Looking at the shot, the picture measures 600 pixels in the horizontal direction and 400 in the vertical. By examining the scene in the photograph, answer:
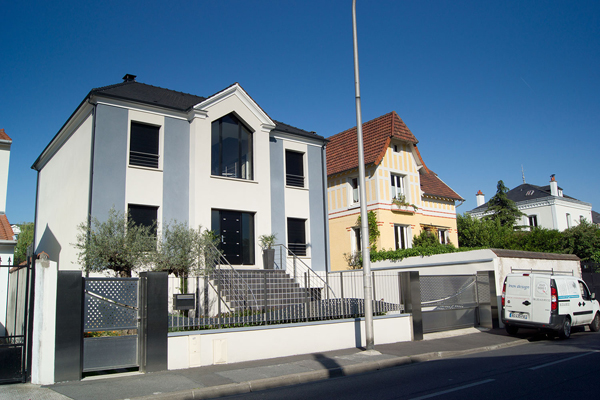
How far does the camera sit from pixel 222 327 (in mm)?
10602

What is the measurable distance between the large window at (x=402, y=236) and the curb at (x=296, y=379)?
1562 cm

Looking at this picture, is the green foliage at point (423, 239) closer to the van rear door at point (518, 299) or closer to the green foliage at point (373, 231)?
the green foliage at point (373, 231)

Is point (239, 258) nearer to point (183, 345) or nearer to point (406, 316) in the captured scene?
point (406, 316)

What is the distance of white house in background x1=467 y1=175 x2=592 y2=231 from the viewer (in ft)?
159

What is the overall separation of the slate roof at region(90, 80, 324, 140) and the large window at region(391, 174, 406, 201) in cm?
879

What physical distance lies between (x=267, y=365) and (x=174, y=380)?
87.0 inches

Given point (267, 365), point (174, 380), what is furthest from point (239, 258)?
point (174, 380)

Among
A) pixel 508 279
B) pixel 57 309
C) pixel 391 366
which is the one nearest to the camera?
pixel 57 309

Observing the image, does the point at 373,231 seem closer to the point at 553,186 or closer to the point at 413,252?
the point at 413,252

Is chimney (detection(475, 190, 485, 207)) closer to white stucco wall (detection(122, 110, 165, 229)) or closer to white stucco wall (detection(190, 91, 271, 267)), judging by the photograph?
white stucco wall (detection(190, 91, 271, 267))

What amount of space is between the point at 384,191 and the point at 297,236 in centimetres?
915

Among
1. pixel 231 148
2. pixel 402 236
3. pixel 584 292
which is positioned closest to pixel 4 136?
pixel 231 148

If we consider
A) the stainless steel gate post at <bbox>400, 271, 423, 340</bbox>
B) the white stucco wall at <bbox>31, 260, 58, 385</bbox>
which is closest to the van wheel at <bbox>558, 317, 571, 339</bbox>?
the stainless steel gate post at <bbox>400, 271, 423, 340</bbox>

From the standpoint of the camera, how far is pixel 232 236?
59.0 ft
